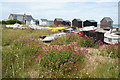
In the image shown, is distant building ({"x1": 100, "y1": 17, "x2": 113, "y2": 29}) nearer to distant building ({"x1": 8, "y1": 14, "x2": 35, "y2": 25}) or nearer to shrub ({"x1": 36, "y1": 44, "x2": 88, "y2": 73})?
shrub ({"x1": 36, "y1": 44, "x2": 88, "y2": 73})

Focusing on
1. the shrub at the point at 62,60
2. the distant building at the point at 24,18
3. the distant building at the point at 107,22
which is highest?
the distant building at the point at 24,18

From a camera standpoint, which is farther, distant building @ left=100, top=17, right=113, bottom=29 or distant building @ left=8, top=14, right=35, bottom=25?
distant building @ left=8, top=14, right=35, bottom=25

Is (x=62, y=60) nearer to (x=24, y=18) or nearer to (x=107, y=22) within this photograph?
(x=107, y=22)

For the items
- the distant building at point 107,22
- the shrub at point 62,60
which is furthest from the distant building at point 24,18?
the shrub at point 62,60

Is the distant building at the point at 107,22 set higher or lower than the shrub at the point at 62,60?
higher

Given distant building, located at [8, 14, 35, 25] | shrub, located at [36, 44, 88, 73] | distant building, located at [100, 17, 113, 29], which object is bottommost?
shrub, located at [36, 44, 88, 73]

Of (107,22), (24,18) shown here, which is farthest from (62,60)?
(24,18)

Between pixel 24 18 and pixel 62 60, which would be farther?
pixel 24 18

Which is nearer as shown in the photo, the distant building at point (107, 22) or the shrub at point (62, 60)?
the shrub at point (62, 60)

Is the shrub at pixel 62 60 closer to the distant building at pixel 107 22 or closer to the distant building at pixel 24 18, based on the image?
the distant building at pixel 107 22

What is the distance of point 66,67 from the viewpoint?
11.5ft

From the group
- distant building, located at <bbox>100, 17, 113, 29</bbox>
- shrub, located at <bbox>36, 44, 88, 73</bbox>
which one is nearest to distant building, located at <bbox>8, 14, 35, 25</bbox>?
distant building, located at <bbox>100, 17, 113, 29</bbox>

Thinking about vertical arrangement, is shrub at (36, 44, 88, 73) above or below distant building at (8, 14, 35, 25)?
below

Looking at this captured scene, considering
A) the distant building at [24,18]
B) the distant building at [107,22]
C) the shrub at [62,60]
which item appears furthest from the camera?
the distant building at [24,18]
